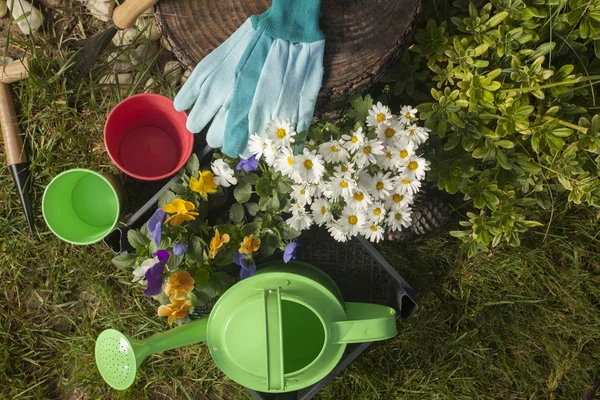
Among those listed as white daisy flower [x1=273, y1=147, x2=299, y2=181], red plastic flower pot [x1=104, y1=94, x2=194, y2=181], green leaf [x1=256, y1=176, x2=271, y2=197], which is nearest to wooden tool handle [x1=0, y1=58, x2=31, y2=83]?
red plastic flower pot [x1=104, y1=94, x2=194, y2=181]

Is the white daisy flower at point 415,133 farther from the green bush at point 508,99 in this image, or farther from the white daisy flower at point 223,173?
the white daisy flower at point 223,173

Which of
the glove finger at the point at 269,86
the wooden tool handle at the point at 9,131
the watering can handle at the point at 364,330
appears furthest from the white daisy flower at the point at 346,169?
the wooden tool handle at the point at 9,131

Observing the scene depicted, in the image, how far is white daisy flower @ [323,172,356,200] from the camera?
3.29 feet

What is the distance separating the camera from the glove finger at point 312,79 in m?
1.09

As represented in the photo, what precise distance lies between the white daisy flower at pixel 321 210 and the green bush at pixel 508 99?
0.32 metres

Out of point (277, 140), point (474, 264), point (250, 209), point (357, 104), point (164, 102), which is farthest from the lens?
point (474, 264)

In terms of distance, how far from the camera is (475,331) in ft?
5.26

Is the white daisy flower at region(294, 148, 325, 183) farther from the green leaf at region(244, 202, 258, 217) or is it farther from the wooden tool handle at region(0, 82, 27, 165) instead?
the wooden tool handle at region(0, 82, 27, 165)

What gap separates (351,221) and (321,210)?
0.21 feet

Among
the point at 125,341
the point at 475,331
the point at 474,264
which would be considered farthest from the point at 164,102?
the point at 475,331

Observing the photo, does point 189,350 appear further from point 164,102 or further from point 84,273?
point 164,102

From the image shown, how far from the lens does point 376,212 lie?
108 cm

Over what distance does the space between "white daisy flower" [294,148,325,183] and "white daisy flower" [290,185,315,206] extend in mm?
44

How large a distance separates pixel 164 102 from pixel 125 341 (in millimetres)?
655
